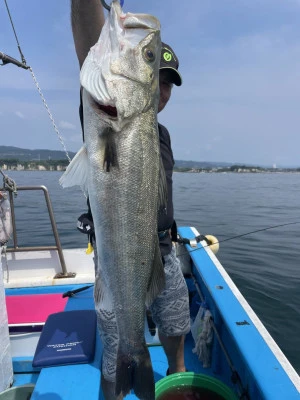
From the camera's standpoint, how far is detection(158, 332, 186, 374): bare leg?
2965 mm

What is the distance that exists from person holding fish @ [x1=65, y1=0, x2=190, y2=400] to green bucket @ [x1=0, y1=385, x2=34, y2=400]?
48.6 inches

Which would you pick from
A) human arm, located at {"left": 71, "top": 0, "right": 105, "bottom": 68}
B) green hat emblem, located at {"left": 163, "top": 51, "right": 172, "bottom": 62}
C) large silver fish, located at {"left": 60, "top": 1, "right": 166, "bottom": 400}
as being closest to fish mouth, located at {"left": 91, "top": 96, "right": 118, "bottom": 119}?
large silver fish, located at {"left": 60, "top": 1, "right": 166, "bottom": 400}

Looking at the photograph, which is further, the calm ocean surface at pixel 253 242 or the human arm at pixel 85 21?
the calm ocean surface at pixel 253 242

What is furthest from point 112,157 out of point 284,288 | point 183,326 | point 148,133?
point 284,288

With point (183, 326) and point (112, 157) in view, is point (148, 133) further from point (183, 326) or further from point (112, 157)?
point (183, 326)

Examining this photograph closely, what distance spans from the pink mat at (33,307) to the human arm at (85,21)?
3.14 metres

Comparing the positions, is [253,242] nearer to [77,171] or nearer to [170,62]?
[170,62]

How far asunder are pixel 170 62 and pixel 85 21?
2.73 feet

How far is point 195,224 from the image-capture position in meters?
16.3

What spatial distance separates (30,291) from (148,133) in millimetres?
4023

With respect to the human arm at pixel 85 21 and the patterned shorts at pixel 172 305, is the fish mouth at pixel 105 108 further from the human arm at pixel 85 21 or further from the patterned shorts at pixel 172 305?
the patterned shorts at pixel 172 305

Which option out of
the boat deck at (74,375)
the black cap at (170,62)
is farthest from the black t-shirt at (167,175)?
the boat deck at (74,375)

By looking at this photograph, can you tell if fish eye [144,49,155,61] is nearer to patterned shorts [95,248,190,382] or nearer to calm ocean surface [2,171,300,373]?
patterned shorts [95,248,190,382]

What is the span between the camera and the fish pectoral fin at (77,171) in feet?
6.07
